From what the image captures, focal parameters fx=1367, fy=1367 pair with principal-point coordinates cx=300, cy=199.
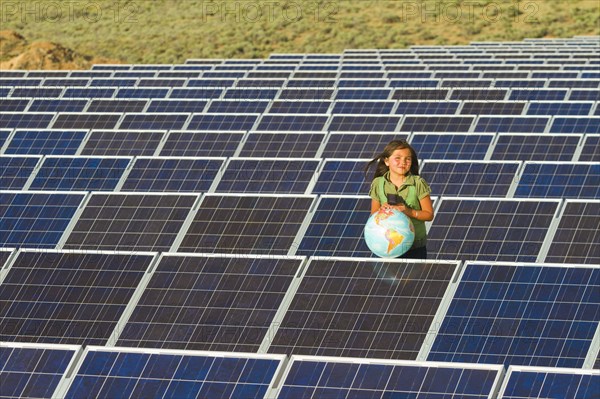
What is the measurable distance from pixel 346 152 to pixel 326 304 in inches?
559

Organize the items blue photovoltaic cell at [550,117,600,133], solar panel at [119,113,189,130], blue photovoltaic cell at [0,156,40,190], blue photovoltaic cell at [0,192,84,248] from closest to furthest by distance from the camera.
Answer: blue photovoltaic cell at [0,192,84,248], blue photovoltaic cell at [0,156,40,190], blue photovoltaic cell at [550,117,600,133], solar panel at [119,113,189,130]

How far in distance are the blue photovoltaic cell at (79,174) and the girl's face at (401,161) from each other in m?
11.2

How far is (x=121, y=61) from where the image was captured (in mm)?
83250

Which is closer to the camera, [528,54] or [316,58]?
[528,54]

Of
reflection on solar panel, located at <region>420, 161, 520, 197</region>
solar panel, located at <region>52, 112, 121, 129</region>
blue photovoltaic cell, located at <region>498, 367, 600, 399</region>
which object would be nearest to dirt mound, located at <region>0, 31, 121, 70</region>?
solar panel, located at <region>52, 112, 121, 129</region>

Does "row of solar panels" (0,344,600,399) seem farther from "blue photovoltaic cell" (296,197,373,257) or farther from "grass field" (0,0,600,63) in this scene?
"grass field" (0,0,600,63)

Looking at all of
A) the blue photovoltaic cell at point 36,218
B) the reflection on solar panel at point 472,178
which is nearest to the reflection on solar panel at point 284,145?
the reflection on solar panel at point 472,178

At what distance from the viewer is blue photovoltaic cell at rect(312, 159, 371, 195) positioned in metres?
24.4

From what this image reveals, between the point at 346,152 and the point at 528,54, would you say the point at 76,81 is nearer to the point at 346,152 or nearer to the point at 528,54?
the point at 528,54

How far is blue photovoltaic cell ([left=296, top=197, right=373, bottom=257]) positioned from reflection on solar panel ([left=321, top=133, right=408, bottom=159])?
8.72m

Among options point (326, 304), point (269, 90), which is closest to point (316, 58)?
point (269, 90)

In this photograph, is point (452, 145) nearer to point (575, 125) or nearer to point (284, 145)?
point (284, 145)

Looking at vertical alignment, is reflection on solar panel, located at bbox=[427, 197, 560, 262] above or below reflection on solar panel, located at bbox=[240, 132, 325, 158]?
above

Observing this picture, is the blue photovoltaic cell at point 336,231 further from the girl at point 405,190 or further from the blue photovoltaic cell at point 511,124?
the blue photovoltaic cell at point 511,124
